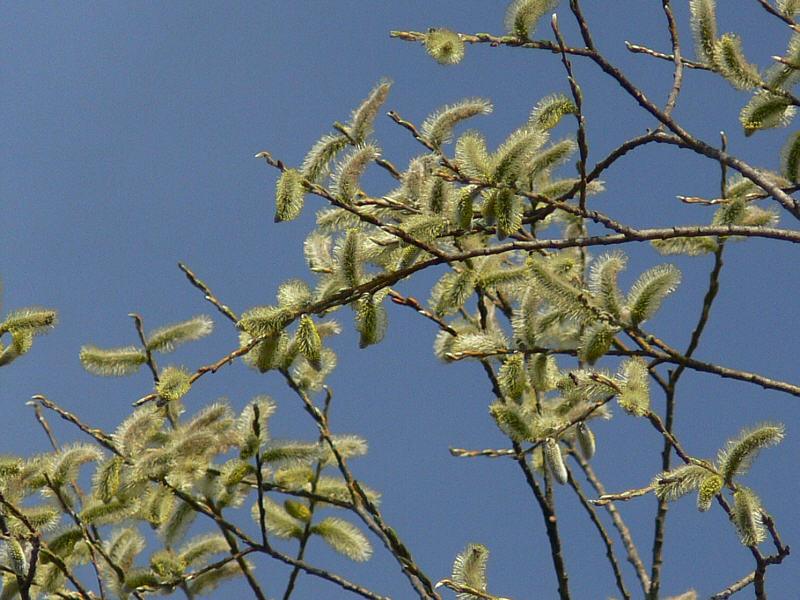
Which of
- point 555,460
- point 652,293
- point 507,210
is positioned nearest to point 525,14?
point 507,210

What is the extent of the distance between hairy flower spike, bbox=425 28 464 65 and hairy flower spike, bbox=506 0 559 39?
0.17 metres

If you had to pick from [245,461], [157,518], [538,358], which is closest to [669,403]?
[538,358]

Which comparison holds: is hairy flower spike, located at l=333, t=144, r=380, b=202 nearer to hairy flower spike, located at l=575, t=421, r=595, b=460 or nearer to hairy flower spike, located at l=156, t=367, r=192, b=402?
hairy flower spike, located at l=156, t=367, r=192, b=402

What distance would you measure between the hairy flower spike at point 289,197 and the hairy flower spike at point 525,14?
89cm

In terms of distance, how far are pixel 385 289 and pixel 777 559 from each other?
129cm

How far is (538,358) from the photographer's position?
137 inches

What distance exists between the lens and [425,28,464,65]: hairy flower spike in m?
3.45

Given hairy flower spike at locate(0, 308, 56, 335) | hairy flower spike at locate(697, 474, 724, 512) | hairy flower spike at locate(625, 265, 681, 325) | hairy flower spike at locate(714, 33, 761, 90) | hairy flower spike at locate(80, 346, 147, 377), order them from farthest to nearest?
hairy flower spike at locate(80, 346, 147, 377) < hairy flower spike at locate(0, 308, 56, 335) < hairy flower spike at locate(714, 33, 761, 90) < hairy flower spike at locate(625, 265, 681, 325) < hairy flower spike at locate(697, 474, 724, 512)

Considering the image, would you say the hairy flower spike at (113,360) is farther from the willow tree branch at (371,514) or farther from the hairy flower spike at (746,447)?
the hairy flower spike at (746,447)

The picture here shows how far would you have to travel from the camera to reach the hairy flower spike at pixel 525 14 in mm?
3400

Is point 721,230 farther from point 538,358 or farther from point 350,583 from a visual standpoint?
point 350,583

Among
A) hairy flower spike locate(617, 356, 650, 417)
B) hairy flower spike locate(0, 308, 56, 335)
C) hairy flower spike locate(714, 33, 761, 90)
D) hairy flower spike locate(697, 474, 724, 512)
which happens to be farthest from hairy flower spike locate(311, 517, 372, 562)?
hairy flower spike locate(714, 33, 761, 90)

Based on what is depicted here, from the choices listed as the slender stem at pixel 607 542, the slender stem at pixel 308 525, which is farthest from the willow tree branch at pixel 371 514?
the slender stem at pixel 607 542

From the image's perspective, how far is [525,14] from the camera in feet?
11.2
